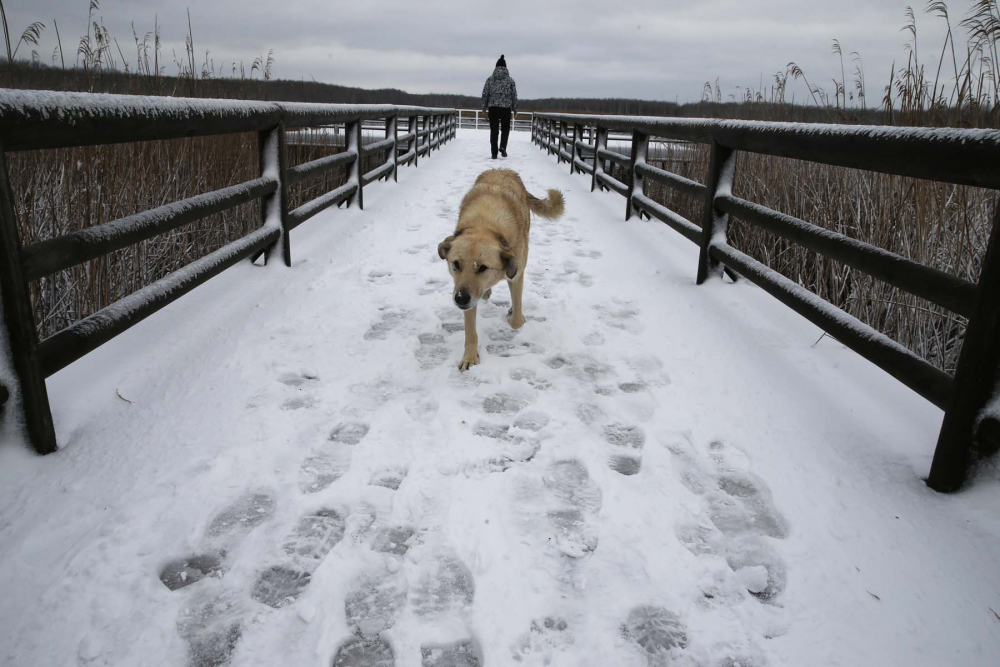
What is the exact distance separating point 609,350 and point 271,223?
3.05 metres

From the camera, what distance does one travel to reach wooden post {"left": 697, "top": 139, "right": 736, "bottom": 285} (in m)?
4.62

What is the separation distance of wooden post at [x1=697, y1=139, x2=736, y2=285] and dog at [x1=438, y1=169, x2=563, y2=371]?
152 centimetres

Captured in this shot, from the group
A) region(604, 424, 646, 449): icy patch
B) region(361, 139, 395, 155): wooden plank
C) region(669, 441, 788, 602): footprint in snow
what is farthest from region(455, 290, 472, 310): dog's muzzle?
region(361, 139, 395, 155): wooden plank

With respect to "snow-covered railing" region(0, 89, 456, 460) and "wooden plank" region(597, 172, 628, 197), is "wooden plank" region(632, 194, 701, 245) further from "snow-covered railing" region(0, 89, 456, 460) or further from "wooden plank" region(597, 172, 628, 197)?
"snow-covered railing" region(0, 89, 456, 460)

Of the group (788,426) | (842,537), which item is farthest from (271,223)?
(842,537)

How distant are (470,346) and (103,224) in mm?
1863

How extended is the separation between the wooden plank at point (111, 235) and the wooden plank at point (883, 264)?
3418 mm

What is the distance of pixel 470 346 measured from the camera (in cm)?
334

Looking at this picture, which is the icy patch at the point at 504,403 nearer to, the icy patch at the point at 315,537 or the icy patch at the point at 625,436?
the icy patch at the point at 625,436

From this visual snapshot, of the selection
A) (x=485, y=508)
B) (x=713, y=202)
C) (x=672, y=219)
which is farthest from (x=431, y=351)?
(x=672, y=219)

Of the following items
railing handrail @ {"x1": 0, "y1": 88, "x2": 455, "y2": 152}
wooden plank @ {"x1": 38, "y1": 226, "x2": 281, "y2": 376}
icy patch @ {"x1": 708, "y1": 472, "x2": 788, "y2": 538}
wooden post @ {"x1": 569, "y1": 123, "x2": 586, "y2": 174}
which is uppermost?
wooden post @ {"x1": 569, "y1": 123, "x2": 586, "y2": 174}

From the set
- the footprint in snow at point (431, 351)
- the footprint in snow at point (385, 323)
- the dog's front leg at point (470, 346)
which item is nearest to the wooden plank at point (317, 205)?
the footprint in snow at point (385, 323)

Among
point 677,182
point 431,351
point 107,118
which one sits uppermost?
point 107,118

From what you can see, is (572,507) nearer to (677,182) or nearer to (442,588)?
(442,588)
